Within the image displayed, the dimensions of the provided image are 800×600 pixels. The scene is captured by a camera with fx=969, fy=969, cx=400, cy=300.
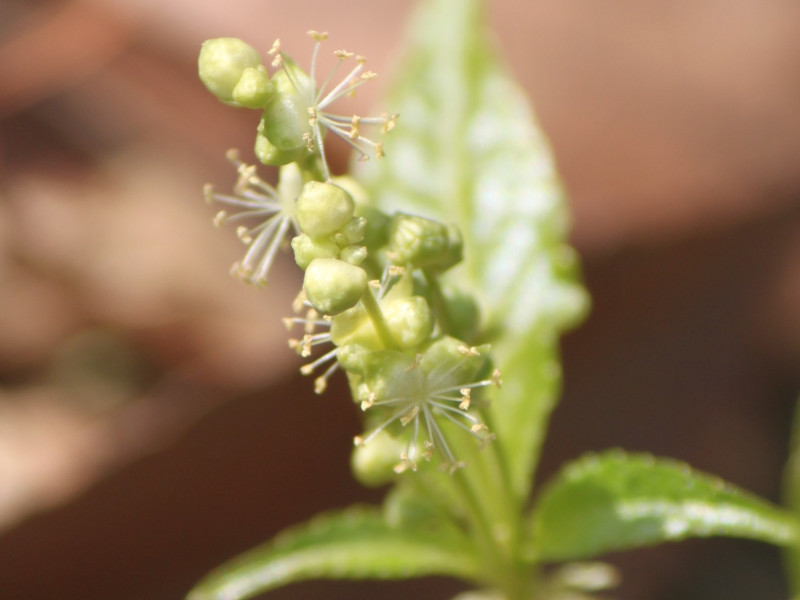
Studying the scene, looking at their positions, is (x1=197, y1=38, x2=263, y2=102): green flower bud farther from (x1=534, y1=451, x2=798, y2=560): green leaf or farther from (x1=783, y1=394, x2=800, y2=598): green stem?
(x1=783, y1=394, x2=800, y2=598): green stem

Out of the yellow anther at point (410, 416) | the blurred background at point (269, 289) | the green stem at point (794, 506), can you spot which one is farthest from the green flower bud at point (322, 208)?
the blurred background at point (269, 289)

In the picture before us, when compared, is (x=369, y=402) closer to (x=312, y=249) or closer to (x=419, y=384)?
(x=419, y=384)

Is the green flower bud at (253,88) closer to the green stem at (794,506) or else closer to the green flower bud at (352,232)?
the green flower bud at (352,232)

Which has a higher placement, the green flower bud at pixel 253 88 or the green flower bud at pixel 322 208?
the green flower bud at pixel 253 88

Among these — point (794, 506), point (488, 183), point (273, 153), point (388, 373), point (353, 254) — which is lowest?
point (794, 506)

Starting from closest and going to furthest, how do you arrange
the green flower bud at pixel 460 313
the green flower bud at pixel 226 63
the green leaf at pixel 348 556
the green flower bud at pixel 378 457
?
the green flower bud at pixel 226 63 < the green flower bud at pixel 460 313 < the green flower bud at pixel 378 457 < the green leaf at pixel 348 556

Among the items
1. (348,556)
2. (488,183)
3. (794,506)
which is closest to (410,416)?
(348,556)

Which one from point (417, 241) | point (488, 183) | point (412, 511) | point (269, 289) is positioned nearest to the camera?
point (417, 241)

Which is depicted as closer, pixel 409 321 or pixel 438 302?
pixel 409 321

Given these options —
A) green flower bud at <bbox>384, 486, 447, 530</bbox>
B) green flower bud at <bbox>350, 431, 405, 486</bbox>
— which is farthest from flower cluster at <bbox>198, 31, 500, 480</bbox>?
green flower bud at <bbox>384, 486, 447, 530</bbox>
